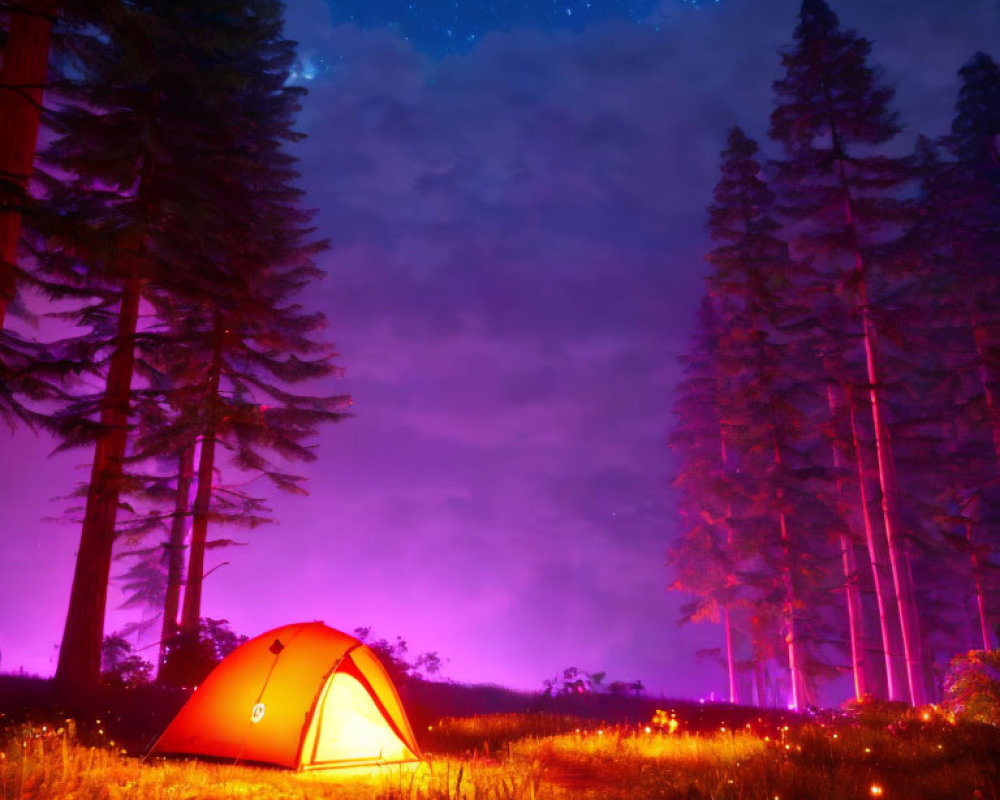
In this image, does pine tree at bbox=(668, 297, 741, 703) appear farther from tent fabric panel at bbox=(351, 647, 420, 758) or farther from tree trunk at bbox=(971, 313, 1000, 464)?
tent fabric panel at bbox=(351, 647, 420, 758)

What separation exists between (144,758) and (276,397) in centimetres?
1085

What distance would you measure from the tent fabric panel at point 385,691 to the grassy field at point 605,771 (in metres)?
0.55

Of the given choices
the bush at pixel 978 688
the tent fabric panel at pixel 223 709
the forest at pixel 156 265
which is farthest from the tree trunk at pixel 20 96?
the bush at pixel 978 688

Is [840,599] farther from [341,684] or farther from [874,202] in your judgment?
[341,684]

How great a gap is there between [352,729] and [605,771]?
148 inches

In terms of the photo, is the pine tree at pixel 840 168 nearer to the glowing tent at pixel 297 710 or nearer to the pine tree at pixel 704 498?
the pine tree at pixel 704 498

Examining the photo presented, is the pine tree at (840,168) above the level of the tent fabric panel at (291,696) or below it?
above

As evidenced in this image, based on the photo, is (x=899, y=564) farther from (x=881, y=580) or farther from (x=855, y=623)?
(x=881, y=580)

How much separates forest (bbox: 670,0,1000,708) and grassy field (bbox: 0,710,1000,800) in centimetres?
1011

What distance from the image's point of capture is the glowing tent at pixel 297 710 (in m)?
9.24

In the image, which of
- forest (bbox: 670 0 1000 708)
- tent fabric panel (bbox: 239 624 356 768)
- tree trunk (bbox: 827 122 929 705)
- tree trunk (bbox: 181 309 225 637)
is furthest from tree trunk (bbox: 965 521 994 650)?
tree trunk (bbox: 181 309 225 637)

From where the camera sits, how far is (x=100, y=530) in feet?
41.9

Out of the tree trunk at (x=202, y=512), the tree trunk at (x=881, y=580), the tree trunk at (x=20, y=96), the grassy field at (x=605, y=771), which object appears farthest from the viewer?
the tree trunk at (x=881, y=580)

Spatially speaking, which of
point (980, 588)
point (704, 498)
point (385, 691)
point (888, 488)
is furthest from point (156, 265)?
point (704, 498)
